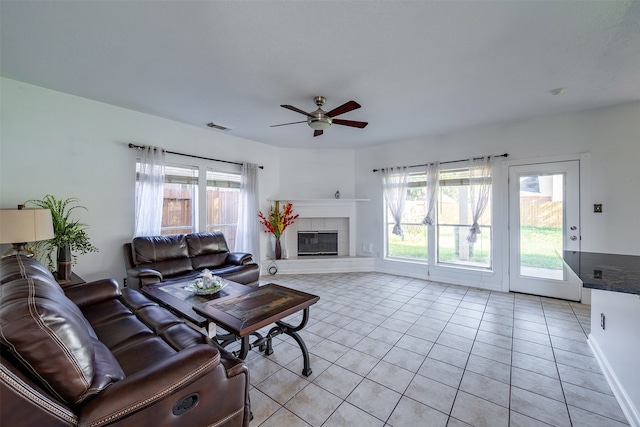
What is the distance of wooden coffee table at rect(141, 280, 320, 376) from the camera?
1.77 metres

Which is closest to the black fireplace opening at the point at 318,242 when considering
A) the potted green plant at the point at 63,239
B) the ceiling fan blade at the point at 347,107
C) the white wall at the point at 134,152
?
the white wall at the point at 134,152

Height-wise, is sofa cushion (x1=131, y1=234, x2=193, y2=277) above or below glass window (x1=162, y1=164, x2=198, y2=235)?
below

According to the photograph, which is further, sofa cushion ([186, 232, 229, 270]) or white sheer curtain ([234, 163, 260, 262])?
white sheer curtain ([234, 163, 260, 262])

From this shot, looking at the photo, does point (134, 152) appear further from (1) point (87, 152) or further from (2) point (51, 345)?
(2) point (51, 345)

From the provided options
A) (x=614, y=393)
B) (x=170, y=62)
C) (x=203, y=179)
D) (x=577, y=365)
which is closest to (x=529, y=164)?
(x=577, y=365)

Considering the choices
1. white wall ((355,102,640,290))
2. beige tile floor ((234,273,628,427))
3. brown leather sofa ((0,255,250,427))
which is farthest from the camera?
white wall ((355,102,640,290))

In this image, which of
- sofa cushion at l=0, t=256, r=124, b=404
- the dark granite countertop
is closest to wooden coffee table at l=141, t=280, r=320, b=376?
sofa cushion at l=0, t=256, r=124, b=404

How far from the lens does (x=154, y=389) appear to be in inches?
40.6

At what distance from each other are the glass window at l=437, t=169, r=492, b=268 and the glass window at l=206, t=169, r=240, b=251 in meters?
3.78

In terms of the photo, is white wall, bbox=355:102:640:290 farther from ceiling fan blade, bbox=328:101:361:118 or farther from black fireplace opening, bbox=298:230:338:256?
ceiling fan blade, bbox=328:101:361:118

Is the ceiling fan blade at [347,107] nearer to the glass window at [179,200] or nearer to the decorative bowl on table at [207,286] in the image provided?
the decorative bowl on table at [207,286]

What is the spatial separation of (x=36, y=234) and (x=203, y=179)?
7.52 feet

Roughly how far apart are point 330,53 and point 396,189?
3323 millimetres

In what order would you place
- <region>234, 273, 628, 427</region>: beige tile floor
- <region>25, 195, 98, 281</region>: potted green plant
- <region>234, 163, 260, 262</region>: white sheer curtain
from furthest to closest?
1. <region>234, 163, 260, 262</region>: white sheer curtain
2. <region>25, 195, 98, 281</region>: potted green plant
3. <region>234, 273, 628, 427</region>: beige tile floor
